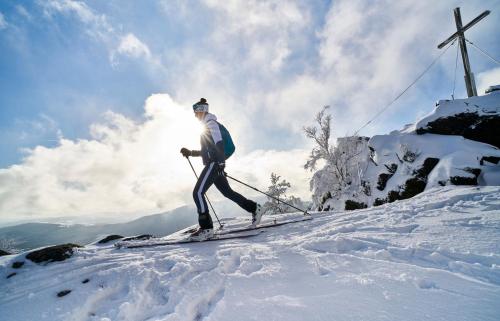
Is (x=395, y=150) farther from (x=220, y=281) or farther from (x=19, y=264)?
(x=19, y=264)

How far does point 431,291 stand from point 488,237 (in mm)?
1661

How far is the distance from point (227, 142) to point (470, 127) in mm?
11514

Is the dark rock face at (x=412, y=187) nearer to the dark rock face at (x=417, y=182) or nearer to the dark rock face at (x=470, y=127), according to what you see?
the dark rock face at (x=417, y=182)

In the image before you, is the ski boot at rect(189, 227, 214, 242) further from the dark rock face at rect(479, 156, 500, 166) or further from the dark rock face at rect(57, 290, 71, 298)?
the dark rock face at rect(479, 156, 500, 166)

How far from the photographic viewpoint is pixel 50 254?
4270 millimetres

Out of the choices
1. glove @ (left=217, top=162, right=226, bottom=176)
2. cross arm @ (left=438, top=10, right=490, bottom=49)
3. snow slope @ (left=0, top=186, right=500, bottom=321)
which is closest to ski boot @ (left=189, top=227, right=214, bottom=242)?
snow slope @ (left=0, top=186, right=500, bottom=321)

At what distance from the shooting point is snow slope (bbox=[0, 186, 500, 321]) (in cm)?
187

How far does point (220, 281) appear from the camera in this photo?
2.66 meters

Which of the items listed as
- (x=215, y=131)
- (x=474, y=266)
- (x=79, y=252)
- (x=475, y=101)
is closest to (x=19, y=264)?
(x=79, y=252)

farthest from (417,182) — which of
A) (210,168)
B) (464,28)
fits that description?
(210,168)

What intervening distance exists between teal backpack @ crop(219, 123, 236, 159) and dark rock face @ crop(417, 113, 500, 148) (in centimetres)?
1121

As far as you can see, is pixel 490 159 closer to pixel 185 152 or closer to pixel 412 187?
pixel 412 187

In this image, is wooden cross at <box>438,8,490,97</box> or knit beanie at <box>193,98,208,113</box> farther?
wooden cross at <box>438,8,490,97</box>

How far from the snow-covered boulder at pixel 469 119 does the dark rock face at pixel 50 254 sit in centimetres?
1475
